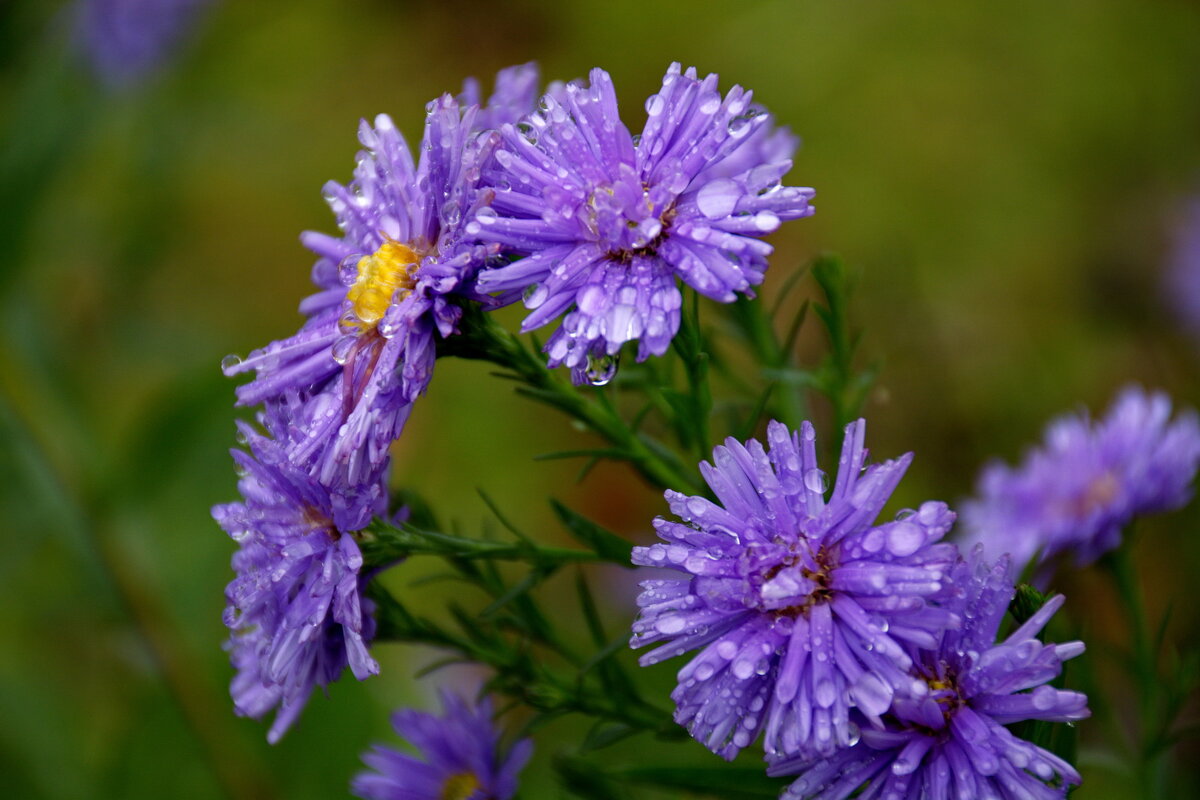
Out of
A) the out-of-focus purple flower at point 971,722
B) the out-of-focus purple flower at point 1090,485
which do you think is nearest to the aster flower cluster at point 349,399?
the out-of-focus purple flower at point 971,722

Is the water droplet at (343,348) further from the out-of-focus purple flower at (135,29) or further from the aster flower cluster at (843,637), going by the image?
the out-of-focus purple flower at (135,29)

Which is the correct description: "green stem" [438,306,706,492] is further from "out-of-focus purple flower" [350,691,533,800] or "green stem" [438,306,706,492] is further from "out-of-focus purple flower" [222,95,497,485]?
"out-of-focus purple flower" [350,691,533,800]

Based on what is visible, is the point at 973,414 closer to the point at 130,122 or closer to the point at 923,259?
the point at 923,259

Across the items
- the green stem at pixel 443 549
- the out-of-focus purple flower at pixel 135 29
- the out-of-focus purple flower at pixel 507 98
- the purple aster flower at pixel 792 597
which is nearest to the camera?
the purple aster flower at pixel 792 597

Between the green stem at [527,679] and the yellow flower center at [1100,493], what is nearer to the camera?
the green stem at [527,679]

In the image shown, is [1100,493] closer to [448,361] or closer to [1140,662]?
[1140,662]

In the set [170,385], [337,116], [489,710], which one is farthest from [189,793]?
[337,116]

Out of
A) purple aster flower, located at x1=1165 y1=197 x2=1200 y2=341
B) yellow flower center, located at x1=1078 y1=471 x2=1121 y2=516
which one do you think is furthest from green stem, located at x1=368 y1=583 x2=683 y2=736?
purple aster flower, located at x1=1165 y1=197 x2=1200 y2=341
